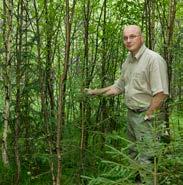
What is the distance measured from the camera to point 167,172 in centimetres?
274

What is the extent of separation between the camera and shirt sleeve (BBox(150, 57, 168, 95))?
446 cm

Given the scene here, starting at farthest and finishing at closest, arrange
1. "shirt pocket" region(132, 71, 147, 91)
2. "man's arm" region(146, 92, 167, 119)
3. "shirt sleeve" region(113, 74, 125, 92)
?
1. "shirt sleeve" region(113, 74, 125, 92)
2. "shirt pocket" region(132, 71, 147, 91)
3. "man's arm" region(146, 92, 167, 119)

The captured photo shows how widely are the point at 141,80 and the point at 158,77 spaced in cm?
24

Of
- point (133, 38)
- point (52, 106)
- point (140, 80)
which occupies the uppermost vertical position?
point (133, 38)

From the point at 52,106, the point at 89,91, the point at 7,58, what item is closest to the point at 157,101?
the point at 89,91

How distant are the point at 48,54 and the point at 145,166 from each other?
12.4 ft

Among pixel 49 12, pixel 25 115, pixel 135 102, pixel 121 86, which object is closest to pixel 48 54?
pixel 49 12

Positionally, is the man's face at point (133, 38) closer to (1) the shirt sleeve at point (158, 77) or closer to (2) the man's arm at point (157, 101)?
(1) the shirt sleeve at point (158, 77)

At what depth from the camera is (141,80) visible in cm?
464

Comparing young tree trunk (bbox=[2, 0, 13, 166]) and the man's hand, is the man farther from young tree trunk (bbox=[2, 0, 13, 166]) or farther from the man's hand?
young tree trunk (bbox=[2, 0, 13, 166])

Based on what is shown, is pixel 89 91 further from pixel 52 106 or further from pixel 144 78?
pixel 52 106

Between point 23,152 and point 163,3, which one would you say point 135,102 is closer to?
point 23,152

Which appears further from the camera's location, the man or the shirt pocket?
the shirt pocket

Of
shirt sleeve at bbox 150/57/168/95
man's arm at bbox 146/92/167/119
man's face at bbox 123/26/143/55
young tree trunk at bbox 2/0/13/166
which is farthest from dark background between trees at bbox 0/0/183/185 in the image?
man's face at bbox 123/26/143/55
